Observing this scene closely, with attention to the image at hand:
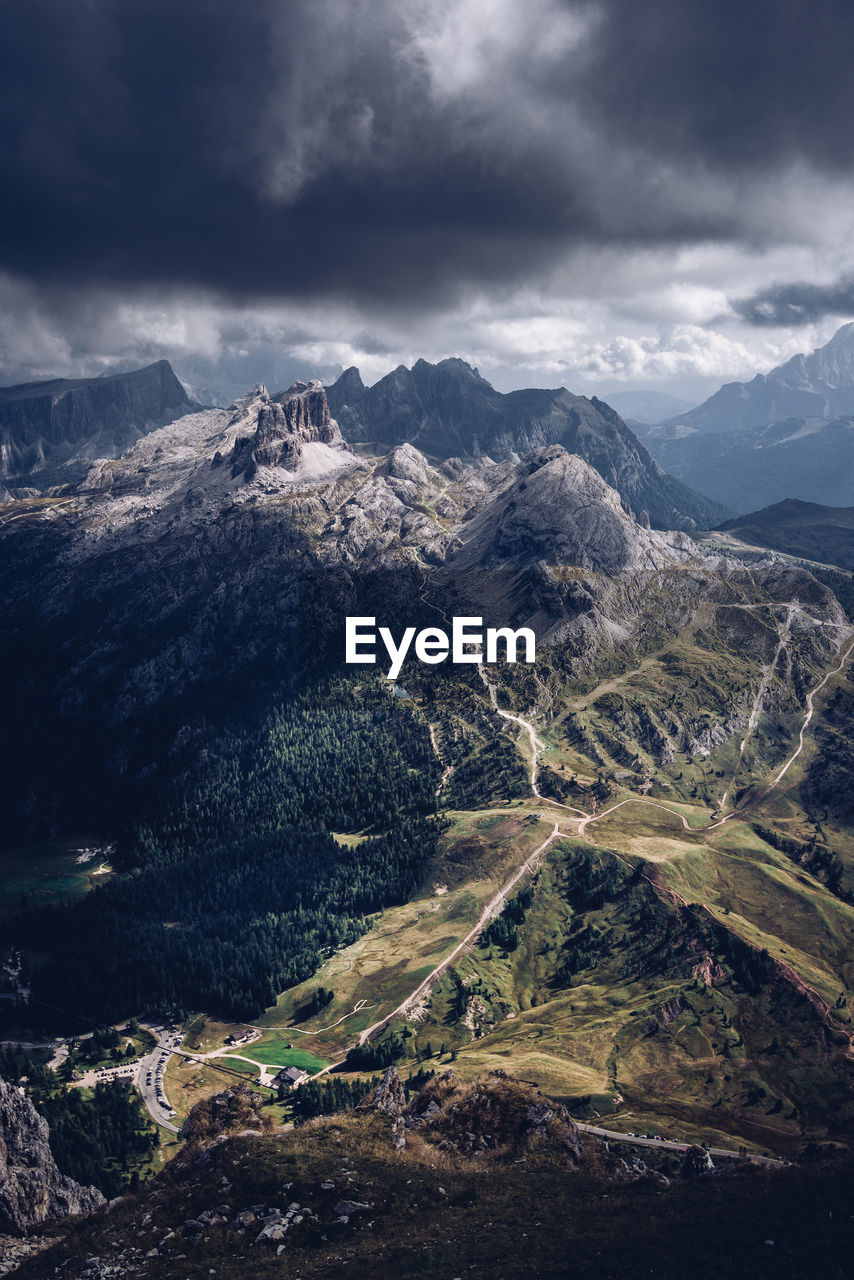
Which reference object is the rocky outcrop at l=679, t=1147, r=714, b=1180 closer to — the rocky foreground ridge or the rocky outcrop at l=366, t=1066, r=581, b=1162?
the rocky foreground ridge

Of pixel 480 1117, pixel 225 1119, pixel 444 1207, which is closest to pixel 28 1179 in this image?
pixel 225 1119

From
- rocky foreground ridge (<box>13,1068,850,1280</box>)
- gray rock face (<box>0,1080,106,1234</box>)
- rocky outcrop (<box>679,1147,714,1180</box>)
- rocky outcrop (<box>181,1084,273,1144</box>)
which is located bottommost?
gray rock face (<box>0,1080,106,1234</box>)

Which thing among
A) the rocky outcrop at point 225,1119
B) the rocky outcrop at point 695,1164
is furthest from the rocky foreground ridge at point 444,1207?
the rocky outcrop at point 225,1119

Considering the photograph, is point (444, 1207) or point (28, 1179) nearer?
point (444, 1207)

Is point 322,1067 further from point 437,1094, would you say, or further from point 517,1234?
point 517,1234

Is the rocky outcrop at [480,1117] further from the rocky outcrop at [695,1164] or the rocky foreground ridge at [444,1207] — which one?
the rocky outcrop at [695,1164]

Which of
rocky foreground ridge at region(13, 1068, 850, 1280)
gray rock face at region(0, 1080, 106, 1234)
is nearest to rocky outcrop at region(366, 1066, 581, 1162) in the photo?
rocky foreground ridge at region(13, 1068, 850, 1280)

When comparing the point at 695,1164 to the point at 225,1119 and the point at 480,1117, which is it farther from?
the point at 225,1119

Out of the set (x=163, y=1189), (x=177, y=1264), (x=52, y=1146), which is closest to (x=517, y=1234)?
(x=177, y=1264)
